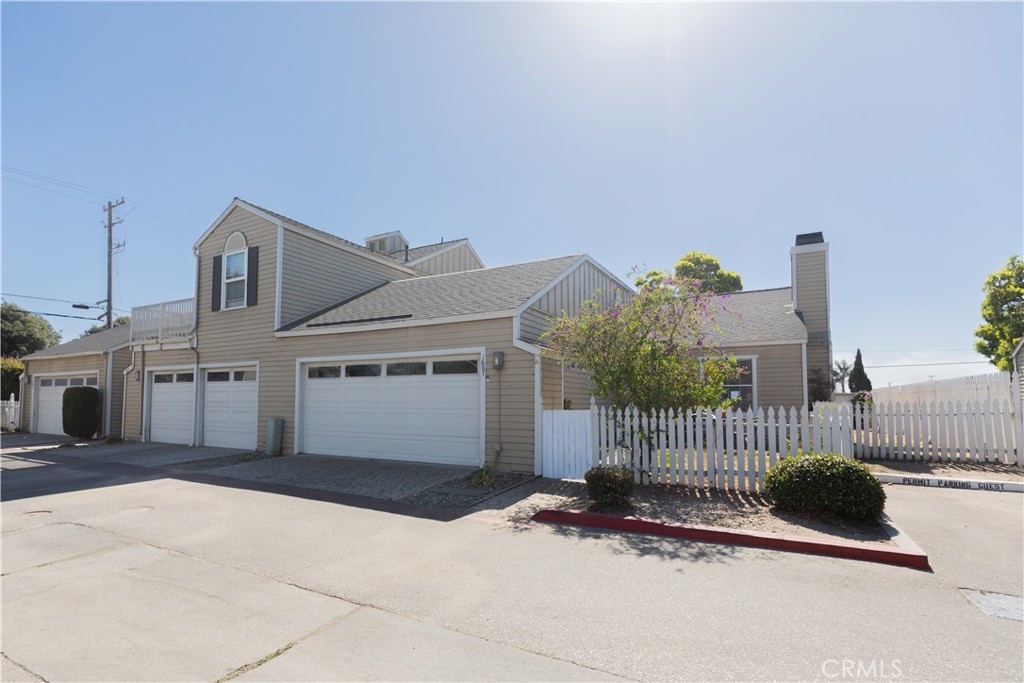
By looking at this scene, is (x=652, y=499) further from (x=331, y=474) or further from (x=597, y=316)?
(x=331, y=474)

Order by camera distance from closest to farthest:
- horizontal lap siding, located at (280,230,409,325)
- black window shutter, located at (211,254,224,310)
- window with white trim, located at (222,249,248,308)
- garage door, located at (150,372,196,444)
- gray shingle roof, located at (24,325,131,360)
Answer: horizontal lap siding, located at (280,230,409,325)
window with white trim, located at (222,249,248,308)
black window shutter, located at (211,254,224,310)
garage door, located at (150,372,196,444)
gray shingle roof, located at (24,325,131,360)

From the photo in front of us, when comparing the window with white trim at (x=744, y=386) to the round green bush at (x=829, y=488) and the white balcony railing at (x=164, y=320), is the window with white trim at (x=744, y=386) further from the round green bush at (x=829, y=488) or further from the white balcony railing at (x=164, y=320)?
the white balcony railing at (x=164, y=320)

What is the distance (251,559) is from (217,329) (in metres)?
11.2

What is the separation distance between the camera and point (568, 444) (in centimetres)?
A: 885

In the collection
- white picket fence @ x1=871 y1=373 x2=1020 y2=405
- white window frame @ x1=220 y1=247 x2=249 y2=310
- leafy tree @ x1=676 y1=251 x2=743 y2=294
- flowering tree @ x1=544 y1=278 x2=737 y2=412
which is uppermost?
leafy tree @ x1=676 y1=251 x2=743 y2=294

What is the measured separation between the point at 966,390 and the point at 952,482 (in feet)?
16.7

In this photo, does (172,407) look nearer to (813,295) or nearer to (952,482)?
(952,482)

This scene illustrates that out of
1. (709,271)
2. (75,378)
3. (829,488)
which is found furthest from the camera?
(709,271)

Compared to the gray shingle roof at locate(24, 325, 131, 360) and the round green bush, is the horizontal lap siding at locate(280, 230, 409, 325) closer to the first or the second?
the gray shingle roof at locate(24, 325, 131, 360)

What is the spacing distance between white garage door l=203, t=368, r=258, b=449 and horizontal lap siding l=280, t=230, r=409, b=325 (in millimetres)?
2251

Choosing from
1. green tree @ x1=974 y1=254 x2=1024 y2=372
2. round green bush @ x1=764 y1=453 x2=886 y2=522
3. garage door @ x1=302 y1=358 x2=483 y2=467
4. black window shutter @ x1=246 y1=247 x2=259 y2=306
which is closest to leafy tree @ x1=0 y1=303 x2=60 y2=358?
black window shutter @ x1=246 y1=247 x2=259 y2=306

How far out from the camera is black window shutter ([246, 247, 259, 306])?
13.6 meters

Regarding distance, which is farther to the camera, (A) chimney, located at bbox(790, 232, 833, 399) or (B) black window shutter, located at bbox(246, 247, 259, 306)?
(A) chimney, located at bbox(790, 232, 833, 399)

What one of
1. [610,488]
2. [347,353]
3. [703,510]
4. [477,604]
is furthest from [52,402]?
[703,510]
